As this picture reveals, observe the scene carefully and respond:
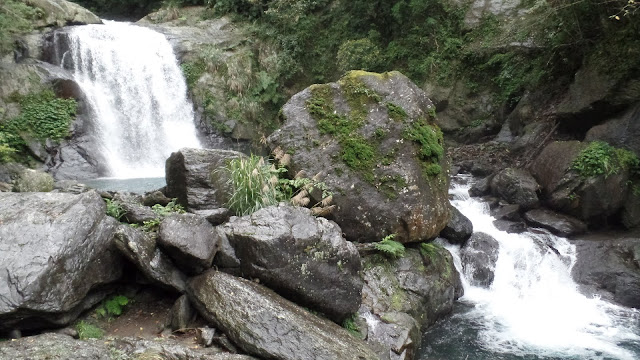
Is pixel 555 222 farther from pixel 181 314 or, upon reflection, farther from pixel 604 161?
pixel 181 314

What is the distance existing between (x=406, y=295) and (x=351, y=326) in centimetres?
135

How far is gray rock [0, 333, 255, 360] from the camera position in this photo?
160 inches

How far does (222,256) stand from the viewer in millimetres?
5613

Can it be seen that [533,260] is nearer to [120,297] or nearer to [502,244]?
[502,244]

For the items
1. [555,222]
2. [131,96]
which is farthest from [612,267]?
[131,96]

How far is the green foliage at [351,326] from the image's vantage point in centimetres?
598

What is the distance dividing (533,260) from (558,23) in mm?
6228

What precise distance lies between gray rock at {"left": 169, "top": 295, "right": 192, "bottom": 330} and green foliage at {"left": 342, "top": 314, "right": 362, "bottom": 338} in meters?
1.97

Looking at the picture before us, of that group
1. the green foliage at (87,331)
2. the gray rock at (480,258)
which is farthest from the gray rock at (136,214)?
the gray rock at (480,258)

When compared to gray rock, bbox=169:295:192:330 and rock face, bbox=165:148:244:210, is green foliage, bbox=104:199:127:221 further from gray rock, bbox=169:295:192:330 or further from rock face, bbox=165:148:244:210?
gray rock, bbox=169:295:192:330

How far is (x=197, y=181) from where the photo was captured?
22.9ft

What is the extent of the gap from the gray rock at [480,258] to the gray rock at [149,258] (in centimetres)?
540

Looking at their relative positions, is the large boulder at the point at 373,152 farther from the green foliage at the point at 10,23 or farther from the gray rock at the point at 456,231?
the green foliage at the point at 10,23

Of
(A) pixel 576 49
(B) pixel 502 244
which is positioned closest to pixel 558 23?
(A) pixel 576 49
